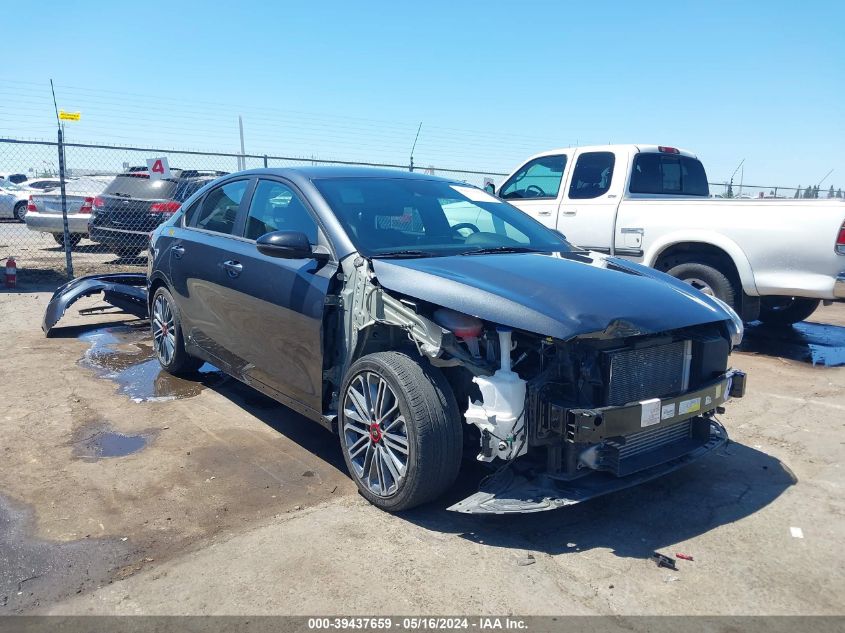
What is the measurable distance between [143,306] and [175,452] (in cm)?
384

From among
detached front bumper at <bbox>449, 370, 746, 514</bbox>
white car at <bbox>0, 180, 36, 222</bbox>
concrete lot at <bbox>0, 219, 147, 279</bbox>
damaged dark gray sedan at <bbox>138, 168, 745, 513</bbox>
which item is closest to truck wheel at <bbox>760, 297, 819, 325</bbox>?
damaged dark gray sedan at <bbox>138, 168, 745, 513</bbox>

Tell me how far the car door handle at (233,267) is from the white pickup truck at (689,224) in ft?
15.1

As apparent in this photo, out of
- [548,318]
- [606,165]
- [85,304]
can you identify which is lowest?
[85,304]

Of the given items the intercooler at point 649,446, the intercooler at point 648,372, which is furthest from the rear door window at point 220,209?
the intercooler at point 649,446

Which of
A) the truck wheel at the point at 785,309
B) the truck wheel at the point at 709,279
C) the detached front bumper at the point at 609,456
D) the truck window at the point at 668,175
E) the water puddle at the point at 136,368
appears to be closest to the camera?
the detached front bumper at the point at 609,456

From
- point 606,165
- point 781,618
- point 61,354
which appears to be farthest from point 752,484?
point 61,354

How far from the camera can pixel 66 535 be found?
3.46 metres

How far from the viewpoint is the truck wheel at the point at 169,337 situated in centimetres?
582

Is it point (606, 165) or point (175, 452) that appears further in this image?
point (606, 165)

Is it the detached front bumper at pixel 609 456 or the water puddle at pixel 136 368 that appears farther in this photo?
the water puddle at pixel 136 368

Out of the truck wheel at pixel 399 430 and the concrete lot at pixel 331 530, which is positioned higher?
the truck wheel at pixel 399 430

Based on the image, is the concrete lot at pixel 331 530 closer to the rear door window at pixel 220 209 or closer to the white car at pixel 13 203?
the rear door window at pixel 220 209

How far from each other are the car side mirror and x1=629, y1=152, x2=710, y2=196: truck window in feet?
16.9

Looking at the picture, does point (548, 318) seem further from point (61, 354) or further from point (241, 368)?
point (61, 354)
